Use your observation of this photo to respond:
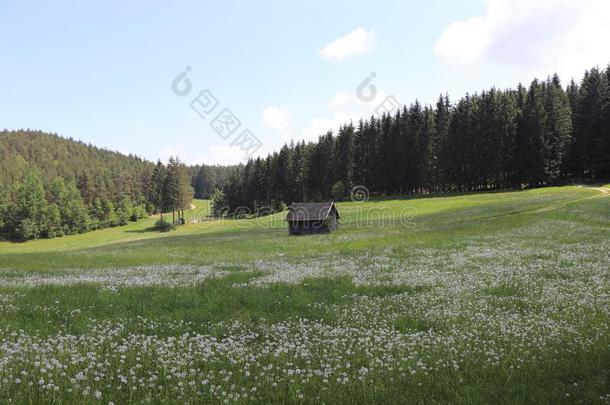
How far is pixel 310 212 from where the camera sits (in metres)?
69.4

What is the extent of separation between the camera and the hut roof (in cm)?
6819

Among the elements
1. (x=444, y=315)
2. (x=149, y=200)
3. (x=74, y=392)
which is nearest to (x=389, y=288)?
(x=444, y=315)

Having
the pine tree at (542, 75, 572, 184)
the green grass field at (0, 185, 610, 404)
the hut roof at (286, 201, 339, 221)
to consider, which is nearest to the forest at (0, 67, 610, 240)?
the pine tree at (542, 75, 572, 184)

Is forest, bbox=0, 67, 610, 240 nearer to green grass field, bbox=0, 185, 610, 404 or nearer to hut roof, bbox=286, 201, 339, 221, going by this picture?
hut roof, bbox=286, 201, 339, 221

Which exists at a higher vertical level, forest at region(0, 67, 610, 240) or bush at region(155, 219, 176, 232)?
forest at region(0, 67, 610, 240)

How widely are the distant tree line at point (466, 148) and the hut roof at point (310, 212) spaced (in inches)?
2104

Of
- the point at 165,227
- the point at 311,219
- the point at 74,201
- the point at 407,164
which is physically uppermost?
the point at 407,164

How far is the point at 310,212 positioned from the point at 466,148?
57.9 metres

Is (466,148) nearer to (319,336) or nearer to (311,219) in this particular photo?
(311,219)

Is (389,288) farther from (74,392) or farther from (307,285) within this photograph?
(74,392)

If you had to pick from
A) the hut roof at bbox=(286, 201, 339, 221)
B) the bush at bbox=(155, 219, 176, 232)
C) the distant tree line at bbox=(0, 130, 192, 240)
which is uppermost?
the distant tree line at bbox=(0, 130, 192, 240)

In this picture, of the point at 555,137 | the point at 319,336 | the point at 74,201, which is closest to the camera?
the point at 319,336

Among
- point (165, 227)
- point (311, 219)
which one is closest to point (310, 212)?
point (311, 219)

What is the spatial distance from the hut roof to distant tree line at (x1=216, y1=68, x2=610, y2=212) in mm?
53435
